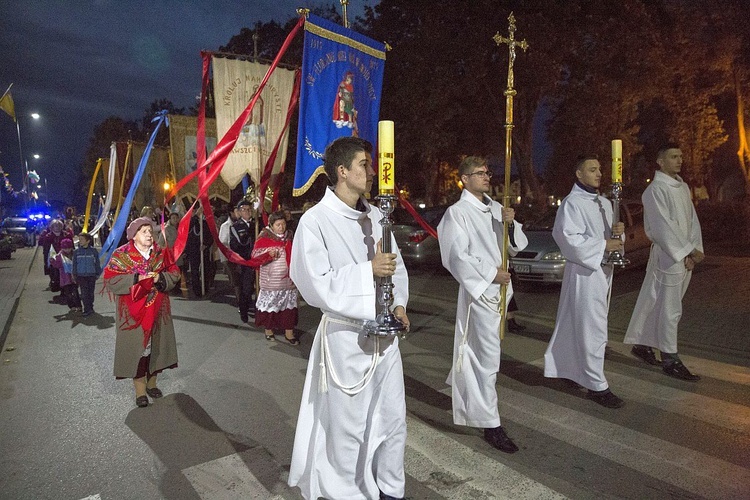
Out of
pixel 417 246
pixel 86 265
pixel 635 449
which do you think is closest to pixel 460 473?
pixel 635 449

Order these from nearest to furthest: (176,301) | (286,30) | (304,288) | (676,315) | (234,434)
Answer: (304,288)
(234,434)
(676,315)
(176,301)
(286,30)

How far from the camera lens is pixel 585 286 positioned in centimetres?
468

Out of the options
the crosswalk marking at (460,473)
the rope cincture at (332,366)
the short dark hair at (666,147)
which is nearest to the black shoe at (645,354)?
the short dark hair at (666,147)

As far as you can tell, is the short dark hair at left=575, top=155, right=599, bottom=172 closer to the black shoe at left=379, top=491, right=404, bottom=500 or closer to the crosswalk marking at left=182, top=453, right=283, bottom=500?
the black shoe at left=379, top=491, right=404, bottom=500

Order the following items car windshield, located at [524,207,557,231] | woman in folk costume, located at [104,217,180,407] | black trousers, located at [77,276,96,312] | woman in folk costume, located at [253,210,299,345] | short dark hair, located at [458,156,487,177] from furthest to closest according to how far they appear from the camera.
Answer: car windshield, located at [524,207,557,231] → black trousers, located at [77,276,96,312] → woman in folk costume, located at [253,210,299,345] → woman in folk costume, located at [104,217,180,407] → short dark hair, located at [458,156,487,177]

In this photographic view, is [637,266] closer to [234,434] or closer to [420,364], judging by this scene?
[420,364]

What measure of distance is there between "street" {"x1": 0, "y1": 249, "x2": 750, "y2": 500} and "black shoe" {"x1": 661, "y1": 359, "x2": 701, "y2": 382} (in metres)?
0.12

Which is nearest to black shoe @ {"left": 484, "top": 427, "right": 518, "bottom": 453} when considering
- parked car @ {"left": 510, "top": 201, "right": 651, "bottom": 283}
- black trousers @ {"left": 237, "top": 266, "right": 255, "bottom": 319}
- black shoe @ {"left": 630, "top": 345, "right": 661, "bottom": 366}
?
black shoe @ {"left": 630, "top": 345, "right": 661, "bottom": 366}

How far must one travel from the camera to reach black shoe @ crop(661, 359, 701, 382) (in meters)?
5.21

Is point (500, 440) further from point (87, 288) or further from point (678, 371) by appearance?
point (87, 288)

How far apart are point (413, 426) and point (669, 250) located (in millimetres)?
3091

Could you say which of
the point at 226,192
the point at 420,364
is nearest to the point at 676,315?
the point at 420,364

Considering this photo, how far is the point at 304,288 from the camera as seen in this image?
102 inches

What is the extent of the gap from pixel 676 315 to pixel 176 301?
8759mm
